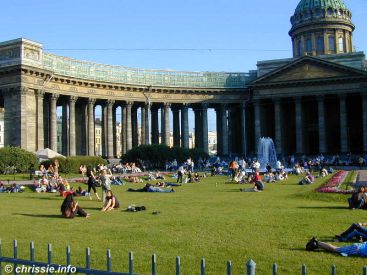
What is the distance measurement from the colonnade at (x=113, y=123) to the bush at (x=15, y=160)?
1389 cm

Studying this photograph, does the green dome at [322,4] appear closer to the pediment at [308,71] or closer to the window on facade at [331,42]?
the window on facade at [331,42]

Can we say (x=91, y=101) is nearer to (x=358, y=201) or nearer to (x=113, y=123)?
(x=113, y=123)

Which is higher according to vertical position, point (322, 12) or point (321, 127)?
point (322, 12)

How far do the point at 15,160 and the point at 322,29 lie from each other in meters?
69.4

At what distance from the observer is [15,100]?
63.1m

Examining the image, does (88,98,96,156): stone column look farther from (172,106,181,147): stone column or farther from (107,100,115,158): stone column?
(172,106,181,147): stone column

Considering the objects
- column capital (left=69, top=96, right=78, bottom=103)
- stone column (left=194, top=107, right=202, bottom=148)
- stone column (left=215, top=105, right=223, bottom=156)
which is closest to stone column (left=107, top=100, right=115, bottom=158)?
column capital (left=69, top=96, right=78, bottom=103)

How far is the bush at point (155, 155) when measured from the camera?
68.6 meters

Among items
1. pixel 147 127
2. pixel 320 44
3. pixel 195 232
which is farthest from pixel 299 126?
pixel 195 232

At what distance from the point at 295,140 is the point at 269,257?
251ft

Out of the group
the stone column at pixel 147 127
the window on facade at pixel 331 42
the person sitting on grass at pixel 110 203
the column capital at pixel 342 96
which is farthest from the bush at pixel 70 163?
the window on facade at pixel 331 42

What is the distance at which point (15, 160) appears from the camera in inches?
1975

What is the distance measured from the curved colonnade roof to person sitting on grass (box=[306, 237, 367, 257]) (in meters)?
58.6

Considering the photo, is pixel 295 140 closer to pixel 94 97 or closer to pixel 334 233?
pixel 94 97
